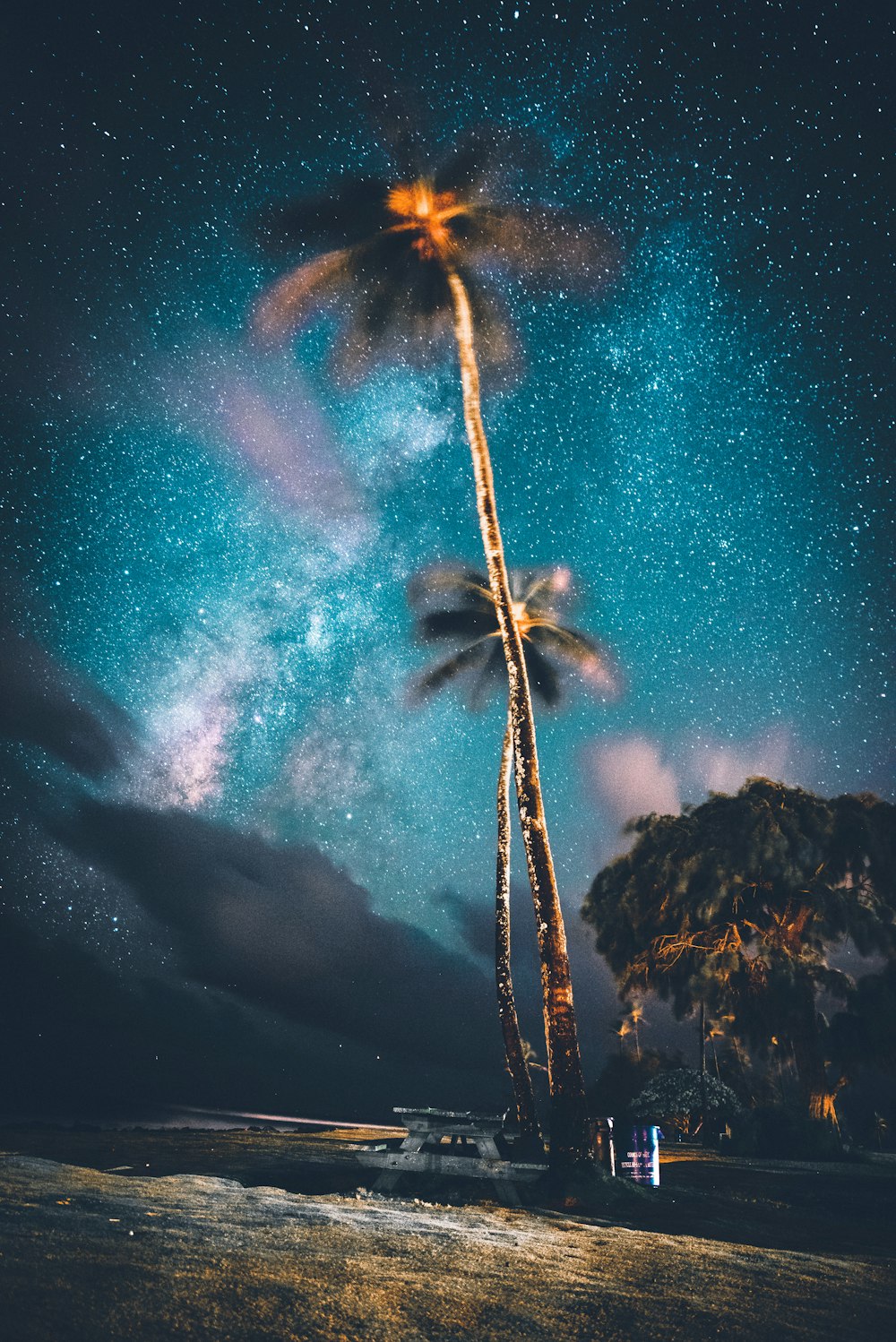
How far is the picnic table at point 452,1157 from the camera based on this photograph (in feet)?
28.1

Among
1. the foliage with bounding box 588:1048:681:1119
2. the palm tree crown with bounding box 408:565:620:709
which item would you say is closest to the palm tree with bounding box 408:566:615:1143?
the palm tree crown with bounding box 408:565:620:709

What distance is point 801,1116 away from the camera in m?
21.3

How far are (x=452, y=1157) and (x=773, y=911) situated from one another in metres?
17.0

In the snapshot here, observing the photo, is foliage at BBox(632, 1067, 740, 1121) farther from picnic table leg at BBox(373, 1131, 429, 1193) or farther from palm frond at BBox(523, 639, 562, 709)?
picnic table leg at BBox(373, 1131, 429, 1193)

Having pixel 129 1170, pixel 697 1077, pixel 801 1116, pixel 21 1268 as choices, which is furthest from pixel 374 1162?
pixel 697 1077

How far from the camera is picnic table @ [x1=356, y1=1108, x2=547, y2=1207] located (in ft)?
28.1

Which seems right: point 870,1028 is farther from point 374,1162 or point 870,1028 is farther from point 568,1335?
point 568,1335

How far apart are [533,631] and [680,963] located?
39.8 feet

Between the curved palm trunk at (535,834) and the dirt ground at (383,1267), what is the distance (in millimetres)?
1887

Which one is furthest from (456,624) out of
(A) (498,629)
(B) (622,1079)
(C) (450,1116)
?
(B) (622,1079)

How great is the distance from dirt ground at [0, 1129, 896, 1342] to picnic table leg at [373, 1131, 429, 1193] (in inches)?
13.9

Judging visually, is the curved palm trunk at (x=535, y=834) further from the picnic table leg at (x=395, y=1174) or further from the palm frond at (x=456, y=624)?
the palm frond at (x=456, y=624)

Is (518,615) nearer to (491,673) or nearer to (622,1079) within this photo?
(491,673)

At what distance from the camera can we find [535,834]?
1288 centimetres
